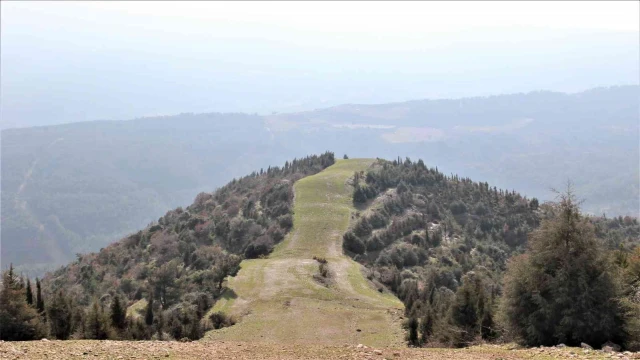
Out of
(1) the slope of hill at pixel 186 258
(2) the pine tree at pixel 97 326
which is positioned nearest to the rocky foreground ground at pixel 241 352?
(2) the pine tree at pixel 97 326

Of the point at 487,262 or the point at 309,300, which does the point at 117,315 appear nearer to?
the point at 309,300

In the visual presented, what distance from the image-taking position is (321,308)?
36562 millimetres

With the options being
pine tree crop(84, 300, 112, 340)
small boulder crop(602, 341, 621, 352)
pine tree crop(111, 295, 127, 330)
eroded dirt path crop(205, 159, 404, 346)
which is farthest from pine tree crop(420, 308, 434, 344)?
pine tree crop(111, 295, 127, 330)

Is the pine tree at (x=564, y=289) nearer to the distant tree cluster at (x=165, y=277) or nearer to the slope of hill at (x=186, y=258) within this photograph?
the slope of hill at (x=186, y=258)

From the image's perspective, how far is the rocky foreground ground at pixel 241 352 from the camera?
15367 mm

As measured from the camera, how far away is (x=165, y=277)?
4406 cm

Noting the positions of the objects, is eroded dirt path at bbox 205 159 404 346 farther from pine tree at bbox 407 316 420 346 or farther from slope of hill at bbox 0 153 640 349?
pine tree at bbox 407 316 420 346

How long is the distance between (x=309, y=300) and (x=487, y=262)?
3089 centimetres

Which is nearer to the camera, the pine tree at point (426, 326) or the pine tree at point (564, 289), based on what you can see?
the pine tree at point (564, 289)

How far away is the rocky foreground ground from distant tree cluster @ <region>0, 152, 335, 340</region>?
21.4 feet

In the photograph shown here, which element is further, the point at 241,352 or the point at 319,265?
the point at 319,265

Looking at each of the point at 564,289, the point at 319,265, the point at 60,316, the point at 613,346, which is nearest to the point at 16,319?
the point at 60,316

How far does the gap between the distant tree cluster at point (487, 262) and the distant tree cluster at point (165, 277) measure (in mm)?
12243

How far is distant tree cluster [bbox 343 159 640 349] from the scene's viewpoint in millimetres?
18141
